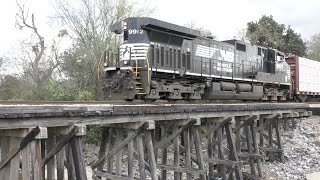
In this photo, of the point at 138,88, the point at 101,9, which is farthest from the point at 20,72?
the point at 138,88

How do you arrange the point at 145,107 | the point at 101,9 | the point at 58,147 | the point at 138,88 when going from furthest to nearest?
the point at 101,9, the point at 138,88, the point at 145,107, the point at 58,147

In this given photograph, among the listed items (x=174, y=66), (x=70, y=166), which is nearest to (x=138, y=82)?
(x=174, y=66)

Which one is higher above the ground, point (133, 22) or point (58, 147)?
point (133, 22)

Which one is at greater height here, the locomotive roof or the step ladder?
the locomotive roof

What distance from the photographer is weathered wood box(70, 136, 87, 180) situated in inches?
253

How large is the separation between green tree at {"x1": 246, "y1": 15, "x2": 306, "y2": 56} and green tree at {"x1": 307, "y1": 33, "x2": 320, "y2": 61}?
1746cm

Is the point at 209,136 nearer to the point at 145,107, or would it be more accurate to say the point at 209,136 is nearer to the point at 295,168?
the point at 145,107

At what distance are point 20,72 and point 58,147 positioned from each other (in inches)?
963

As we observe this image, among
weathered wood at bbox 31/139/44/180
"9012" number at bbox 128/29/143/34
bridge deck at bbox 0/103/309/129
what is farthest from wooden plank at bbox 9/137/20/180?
"9012" number at bbox 128/29/143/34

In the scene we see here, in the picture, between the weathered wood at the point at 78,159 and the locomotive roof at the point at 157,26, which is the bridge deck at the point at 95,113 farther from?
Answer: the locomotive roof at the point at 157,26

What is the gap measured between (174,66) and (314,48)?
49864 millimetres

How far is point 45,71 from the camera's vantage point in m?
28.0

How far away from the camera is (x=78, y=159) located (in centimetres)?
650

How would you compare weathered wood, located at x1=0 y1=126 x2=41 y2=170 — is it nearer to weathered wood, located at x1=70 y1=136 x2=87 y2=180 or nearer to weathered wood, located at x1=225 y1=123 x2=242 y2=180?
weathered wood, located at x1=70 y1=136 x2=87 y2=180
